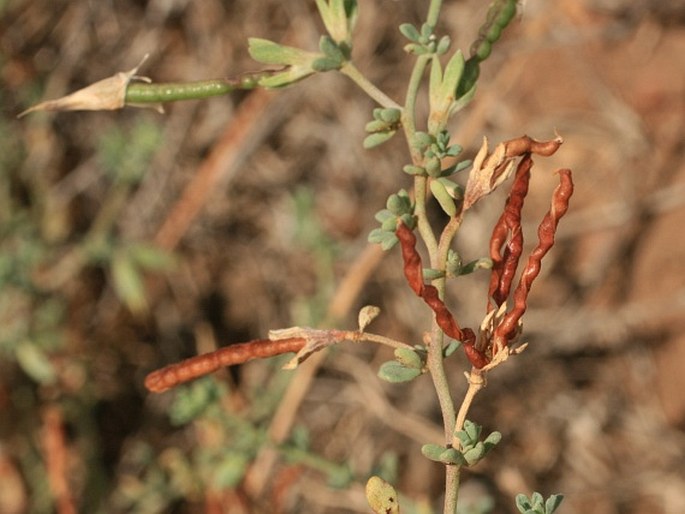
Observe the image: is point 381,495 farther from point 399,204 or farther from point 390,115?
point 390,115

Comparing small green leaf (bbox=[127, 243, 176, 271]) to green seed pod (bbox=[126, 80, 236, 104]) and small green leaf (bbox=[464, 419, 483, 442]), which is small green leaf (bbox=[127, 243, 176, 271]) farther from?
small green leaf (bbox=[464, 419, 483, 442])

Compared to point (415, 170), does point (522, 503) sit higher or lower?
lower

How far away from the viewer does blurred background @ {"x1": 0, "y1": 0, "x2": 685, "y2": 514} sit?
11.1ft

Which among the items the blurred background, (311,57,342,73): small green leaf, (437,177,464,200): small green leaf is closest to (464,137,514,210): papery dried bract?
(437,177,464,200): small green leaf

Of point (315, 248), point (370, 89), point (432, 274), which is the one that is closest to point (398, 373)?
point (432, 274)

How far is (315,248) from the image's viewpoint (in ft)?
10.3

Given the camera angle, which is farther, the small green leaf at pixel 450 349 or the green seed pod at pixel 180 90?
the green seed pod at pixel 180 90

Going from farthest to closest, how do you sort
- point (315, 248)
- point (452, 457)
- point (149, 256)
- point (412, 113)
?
point (149, 256) < point (315, 248) < point (412, 113) < point (452, 457)

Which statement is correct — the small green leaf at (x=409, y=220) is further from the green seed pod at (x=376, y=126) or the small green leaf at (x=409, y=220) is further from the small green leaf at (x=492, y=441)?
the small green leaf at (x=492, y=441)

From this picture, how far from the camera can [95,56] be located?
3.98 m

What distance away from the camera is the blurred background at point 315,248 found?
3373mm

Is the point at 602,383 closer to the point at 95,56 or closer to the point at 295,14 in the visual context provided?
the point at 295,14

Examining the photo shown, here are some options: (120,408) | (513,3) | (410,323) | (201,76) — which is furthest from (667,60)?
(513,3)

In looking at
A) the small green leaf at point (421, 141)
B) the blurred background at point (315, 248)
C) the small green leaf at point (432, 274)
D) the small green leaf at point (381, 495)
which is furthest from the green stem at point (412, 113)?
the blurred background at point (315, 248)
